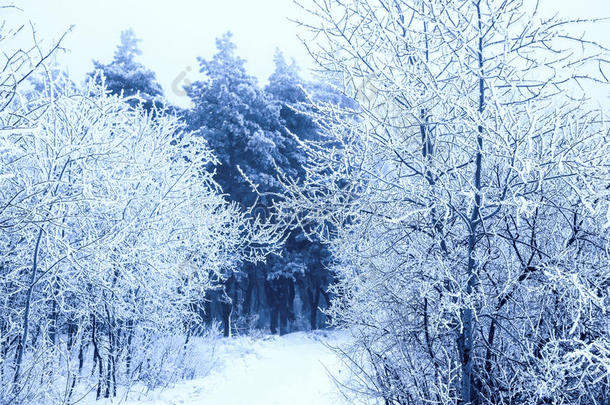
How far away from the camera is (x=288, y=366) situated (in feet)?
46.8

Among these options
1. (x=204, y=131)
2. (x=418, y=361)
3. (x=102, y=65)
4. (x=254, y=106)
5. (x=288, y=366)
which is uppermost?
(x=102, y=65)

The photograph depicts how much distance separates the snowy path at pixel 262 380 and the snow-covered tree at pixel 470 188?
2.24 m

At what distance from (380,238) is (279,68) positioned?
807 inches

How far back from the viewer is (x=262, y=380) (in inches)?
478

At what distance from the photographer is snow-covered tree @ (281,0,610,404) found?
370cm

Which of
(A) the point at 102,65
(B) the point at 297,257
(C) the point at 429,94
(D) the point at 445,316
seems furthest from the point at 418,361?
(A) the point at 102,65

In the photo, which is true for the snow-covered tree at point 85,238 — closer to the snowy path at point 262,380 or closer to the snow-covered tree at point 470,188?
the snowy path at point 262,380

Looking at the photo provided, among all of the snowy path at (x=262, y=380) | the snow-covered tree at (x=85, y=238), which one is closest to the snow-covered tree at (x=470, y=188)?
the snowy path at (x=262, y=380)

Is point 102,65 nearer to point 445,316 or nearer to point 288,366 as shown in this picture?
point 288,366

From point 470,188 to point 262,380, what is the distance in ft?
33.0

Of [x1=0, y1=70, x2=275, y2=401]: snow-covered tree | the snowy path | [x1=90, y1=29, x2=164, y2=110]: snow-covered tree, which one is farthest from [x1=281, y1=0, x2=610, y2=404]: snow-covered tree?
[x1=90, y1=29, x2=164, y2=110]: snow-covered tree

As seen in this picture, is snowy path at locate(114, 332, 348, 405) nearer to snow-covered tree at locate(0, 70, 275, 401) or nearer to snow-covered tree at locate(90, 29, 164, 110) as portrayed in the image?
snow-covered tree at locate(0, 70, 275, 401)

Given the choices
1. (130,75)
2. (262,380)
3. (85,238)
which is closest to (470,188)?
(85,238)

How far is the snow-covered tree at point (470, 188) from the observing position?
3695mm
